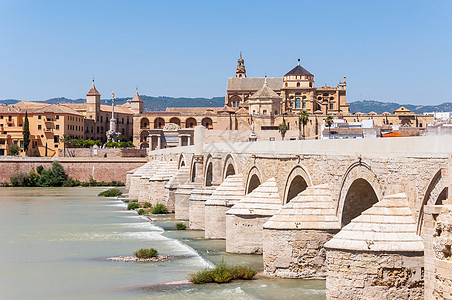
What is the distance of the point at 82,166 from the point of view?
2776 inches

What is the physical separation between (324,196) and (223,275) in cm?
305

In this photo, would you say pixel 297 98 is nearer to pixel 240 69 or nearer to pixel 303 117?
pixel 303 117

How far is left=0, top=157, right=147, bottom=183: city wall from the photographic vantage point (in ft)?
227

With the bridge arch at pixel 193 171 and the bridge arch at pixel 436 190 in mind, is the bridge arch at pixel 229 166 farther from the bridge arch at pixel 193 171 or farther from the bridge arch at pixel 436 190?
the bridge arch at pixel 436 190

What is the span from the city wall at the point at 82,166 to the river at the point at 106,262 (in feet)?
112

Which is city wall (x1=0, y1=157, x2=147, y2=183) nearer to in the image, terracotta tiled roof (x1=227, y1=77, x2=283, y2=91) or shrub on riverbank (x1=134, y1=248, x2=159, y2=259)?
terracotta tiled roof (x1=227, y1=77, x2=283, y2=91)

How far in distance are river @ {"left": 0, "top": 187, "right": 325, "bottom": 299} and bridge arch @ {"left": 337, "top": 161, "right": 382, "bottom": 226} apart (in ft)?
5.51

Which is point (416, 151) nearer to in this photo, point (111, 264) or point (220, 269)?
point (220, 269)

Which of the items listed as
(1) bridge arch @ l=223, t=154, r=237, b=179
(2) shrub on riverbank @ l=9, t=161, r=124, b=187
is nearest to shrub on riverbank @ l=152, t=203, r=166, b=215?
(1) bridge arch @ l=223, t=154, r=237, b=179

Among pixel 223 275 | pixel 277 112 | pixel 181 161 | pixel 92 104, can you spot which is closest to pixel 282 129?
pixel 277 112

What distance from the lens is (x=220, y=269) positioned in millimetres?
17234

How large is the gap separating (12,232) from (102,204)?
15.6m

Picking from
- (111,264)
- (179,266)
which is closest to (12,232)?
(111,264)

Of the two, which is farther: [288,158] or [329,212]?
[288,158]
